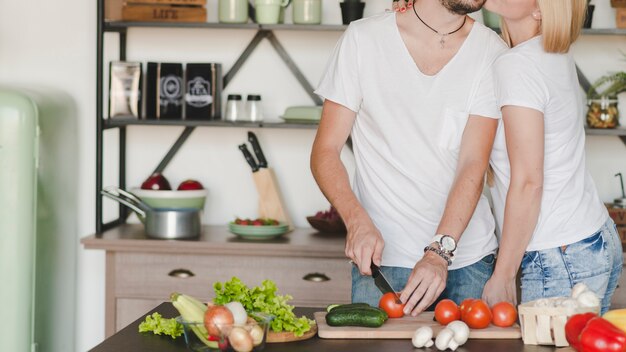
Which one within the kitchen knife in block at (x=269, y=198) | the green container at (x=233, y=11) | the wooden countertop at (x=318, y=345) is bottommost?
the kitchen knife in block at (x=269, y=198)

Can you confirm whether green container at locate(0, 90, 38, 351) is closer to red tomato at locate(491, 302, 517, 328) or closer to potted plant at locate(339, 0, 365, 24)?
potted plant at locate(339, 0, 365, 24)

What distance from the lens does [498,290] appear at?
7.94ft

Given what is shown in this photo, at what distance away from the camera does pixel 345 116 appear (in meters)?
2.65

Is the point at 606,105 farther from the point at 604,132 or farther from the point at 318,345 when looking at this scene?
the point at 318,345

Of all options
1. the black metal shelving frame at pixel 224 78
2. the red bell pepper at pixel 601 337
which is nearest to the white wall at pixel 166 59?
the black metal shelving frame at pixel 224 78

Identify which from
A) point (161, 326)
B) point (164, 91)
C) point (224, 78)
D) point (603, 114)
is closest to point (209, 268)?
point (164, 91)

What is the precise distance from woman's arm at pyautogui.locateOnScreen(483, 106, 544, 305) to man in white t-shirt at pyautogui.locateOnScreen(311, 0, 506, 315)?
0.16m

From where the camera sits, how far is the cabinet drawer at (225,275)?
372 centimetres

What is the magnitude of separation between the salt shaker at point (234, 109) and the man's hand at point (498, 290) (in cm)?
173

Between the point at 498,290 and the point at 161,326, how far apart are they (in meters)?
0.85

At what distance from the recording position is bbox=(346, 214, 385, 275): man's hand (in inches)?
91.8

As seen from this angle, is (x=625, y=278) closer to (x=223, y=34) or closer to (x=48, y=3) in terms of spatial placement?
(x=223, y=34)

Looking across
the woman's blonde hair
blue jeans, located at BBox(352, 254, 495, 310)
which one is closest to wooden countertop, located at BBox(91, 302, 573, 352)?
blue jeans, located at BBox(352, 254, 495, 310)

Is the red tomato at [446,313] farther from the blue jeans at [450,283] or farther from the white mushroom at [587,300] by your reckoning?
the blue jeans at [450,283]
